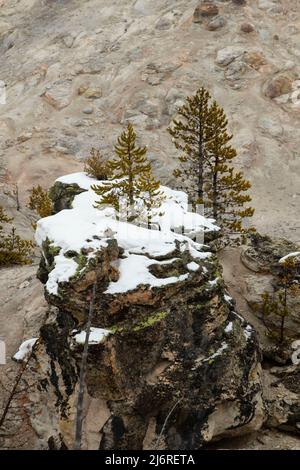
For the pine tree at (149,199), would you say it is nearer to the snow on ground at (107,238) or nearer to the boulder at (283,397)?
the snow on ground at (107,238)

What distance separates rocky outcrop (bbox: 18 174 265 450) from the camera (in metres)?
14.0

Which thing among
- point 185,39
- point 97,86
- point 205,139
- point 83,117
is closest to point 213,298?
point 205,139

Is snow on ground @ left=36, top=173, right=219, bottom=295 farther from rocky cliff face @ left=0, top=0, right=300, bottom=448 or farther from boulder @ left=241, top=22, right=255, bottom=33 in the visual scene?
boulder @ left=241, top=22, right=255, bottom=33

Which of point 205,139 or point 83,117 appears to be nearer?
point 205,139

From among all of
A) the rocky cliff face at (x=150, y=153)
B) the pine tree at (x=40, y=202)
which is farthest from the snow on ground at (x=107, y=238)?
the pine tree at (x=40, y=202)

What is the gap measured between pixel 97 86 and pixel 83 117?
5067mm

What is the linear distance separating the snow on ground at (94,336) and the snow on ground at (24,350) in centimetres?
508

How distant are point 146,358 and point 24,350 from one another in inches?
258

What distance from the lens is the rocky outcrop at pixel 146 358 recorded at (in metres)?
14.0

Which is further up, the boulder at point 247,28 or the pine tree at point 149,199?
the boulder at point 247,28

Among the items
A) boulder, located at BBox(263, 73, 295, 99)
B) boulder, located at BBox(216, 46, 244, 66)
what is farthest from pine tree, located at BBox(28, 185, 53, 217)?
boulder, located at BBox(263, 73, 295, 99)

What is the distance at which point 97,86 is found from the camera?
48.0 m

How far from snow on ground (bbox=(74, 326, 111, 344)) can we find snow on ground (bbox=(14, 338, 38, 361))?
5085mm

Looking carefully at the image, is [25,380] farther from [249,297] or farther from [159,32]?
[159,32]
